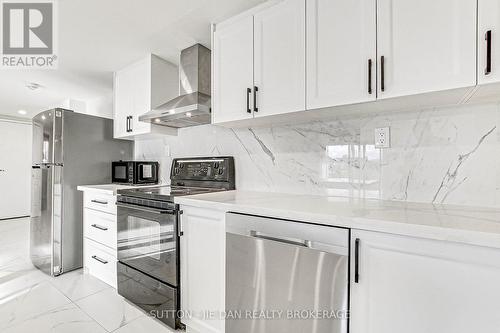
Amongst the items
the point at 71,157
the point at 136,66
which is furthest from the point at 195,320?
the point at 136,66

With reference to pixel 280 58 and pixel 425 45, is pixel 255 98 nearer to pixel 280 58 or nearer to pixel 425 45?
pixel 280 58

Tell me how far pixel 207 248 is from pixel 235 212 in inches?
13.9

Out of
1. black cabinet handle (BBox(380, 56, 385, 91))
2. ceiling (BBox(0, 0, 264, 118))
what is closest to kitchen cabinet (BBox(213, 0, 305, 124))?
ceiling (BBox(0, 0, 264, 118))

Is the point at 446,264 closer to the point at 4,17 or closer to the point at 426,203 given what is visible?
the point at 426,203

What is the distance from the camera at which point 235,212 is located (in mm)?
1332

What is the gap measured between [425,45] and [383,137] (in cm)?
55

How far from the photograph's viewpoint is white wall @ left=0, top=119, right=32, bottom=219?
5020 mm

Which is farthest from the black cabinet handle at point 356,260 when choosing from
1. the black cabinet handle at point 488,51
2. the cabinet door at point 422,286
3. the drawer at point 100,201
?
the drawer at point 100,201

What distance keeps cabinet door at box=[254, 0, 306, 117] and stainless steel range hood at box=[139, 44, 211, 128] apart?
1.86 feet

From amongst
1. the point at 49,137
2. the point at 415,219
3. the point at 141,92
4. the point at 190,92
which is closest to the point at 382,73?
the point at 415,219

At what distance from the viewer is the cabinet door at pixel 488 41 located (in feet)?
3.12

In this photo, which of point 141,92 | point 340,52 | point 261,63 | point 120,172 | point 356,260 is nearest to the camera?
point 356,260

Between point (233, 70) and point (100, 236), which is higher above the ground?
point (233, 70)

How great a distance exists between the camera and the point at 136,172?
104 inches
